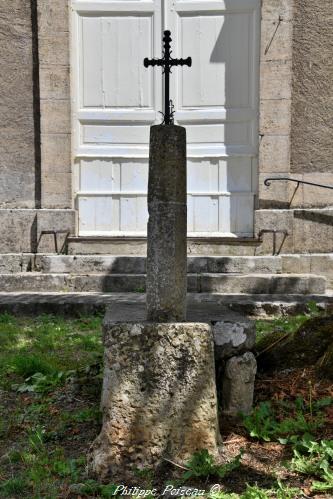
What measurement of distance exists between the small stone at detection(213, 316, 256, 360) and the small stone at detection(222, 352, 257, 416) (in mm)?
42

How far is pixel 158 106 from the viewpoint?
7320mm

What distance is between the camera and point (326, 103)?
695cm

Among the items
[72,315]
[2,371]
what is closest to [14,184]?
[72,315]

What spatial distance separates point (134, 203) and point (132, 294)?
1.60 metres

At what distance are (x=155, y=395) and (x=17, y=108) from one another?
18.2 feet

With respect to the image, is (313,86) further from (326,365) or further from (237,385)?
(237,385)

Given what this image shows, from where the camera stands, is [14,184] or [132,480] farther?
[14,184]

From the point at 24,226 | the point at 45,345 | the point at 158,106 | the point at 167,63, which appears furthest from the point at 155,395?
the point at 158,106

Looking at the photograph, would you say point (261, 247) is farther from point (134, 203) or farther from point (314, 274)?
point (134, 203)

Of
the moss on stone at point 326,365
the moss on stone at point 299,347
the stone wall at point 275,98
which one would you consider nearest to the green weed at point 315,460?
the moss on stone at point 326,365

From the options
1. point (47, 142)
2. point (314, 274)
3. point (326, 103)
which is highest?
point (326, 103)

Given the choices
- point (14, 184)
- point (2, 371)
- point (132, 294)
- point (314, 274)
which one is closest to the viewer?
point (2, 371)

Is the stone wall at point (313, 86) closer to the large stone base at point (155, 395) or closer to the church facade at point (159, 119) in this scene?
the church facade at point (159, 119)

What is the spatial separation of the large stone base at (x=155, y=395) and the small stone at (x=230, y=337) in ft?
1.04
